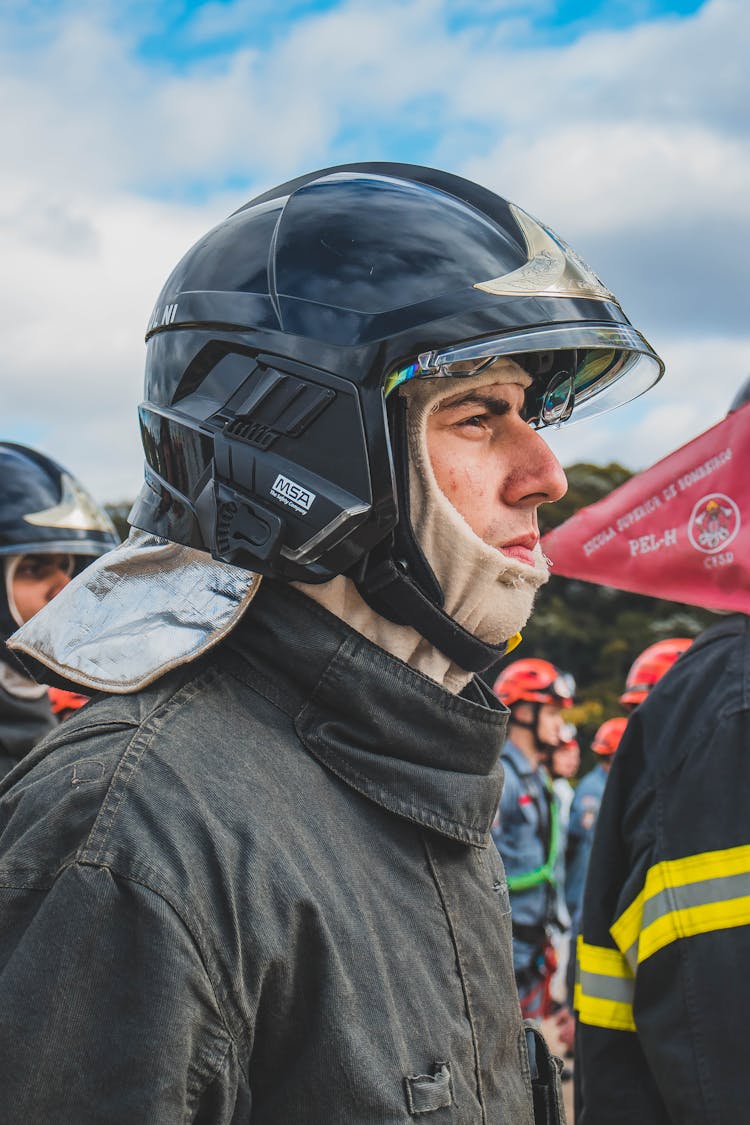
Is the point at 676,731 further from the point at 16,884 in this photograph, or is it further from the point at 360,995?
the point at 16,884

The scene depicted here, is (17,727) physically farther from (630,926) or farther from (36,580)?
(630,926)

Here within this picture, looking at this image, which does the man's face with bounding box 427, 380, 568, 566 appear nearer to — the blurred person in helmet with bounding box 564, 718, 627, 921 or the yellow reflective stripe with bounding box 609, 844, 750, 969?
the yellow reflective stripe with bounding box 609, 844, 750, 969

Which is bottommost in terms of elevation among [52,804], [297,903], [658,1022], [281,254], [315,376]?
[658,1022]

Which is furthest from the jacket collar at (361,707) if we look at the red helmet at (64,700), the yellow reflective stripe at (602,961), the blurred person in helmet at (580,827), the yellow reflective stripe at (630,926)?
the blurred person in helmet at (580,827)

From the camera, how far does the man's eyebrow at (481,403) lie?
6.36 feet

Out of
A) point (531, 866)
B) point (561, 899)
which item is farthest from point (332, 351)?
point (561, 899)

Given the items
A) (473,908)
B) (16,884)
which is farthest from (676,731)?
(16,884)

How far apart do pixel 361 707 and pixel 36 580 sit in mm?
3292

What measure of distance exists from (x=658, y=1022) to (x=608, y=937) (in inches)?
12.2

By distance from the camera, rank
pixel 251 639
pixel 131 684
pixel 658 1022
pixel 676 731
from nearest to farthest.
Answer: pixel 131 684 → pixel 251 639 → pixel 658 1022 → pixel 676 731

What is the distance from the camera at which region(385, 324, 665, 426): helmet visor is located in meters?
1.82

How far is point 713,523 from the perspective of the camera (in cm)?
321

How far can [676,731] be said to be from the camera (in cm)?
296

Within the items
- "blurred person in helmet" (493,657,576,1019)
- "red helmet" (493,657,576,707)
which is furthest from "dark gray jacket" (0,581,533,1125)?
"red helmet" (493,657,576,707)
